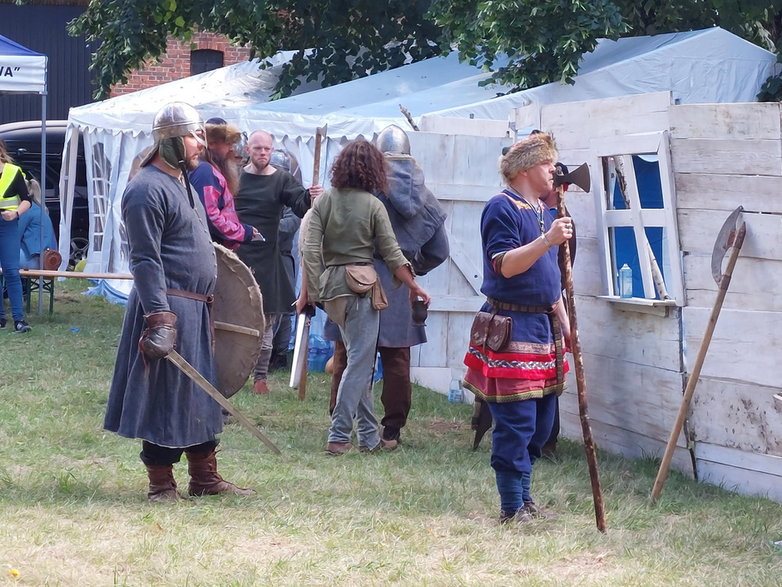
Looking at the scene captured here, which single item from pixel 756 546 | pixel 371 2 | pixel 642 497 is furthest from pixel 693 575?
pixel 371 2

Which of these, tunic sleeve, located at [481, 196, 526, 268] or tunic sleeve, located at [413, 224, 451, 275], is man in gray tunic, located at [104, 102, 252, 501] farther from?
tunic sleeve, located at [413, 224, 451, 275]

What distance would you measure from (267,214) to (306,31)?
718cm

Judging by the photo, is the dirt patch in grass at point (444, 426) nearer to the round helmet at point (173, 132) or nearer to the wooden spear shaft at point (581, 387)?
the wooden spear shaft at point (581, 387)

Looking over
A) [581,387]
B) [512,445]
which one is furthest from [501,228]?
[512,445]

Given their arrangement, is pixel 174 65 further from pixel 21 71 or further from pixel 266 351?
pixel 266 351

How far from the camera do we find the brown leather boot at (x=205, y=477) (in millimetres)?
5387

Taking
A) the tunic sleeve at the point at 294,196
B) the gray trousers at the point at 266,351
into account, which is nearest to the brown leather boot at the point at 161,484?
the tunic sleeve at the point at 294,196

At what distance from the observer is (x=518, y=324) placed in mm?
4961

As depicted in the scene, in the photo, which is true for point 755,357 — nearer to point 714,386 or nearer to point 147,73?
point 714,386

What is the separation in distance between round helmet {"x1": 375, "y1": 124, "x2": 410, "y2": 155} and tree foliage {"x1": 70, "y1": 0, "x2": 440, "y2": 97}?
766 cm

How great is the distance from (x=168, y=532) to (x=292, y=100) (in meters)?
7.81

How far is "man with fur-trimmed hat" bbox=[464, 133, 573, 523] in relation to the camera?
4926mm

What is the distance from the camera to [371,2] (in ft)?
47.0

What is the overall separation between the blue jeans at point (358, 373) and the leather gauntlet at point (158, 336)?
1.71 m
